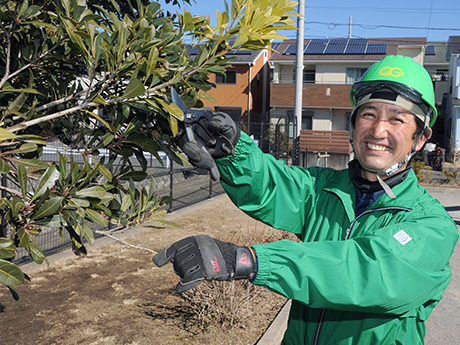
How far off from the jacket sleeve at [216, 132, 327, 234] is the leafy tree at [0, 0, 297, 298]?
338 mm

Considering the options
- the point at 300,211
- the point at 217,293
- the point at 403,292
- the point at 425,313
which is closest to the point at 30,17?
the point at 300,211

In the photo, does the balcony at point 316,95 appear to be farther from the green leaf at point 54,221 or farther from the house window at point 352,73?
the green leaf at point 54,221

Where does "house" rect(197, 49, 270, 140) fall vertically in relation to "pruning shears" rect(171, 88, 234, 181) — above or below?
below

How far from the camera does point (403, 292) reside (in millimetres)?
1556

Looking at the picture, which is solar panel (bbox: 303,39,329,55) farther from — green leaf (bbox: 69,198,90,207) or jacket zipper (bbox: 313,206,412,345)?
green leaf (bbox: 69,198,90,207)

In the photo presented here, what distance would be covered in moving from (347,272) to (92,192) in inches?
42.4

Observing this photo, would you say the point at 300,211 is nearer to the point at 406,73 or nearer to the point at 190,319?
the point at 406,73

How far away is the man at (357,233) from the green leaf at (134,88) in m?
0.53

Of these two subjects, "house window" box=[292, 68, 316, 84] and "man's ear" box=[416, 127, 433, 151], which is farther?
"house window" box=[292, 68, 316, 84]

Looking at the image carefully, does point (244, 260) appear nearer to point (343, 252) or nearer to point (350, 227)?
point (343, 252)

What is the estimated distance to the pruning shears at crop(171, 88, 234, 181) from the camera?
2.18 m

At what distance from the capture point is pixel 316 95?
2934 centimetres

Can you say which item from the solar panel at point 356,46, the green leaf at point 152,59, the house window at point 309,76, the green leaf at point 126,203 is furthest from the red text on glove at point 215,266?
the house window at point 309,76

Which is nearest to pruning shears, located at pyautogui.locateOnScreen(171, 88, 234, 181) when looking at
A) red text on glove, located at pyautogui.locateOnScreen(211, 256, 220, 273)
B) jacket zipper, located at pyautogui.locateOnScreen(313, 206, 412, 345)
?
jacket zipper, located at pyautogui.locateOnScreen(313, 206, 412, 345)
